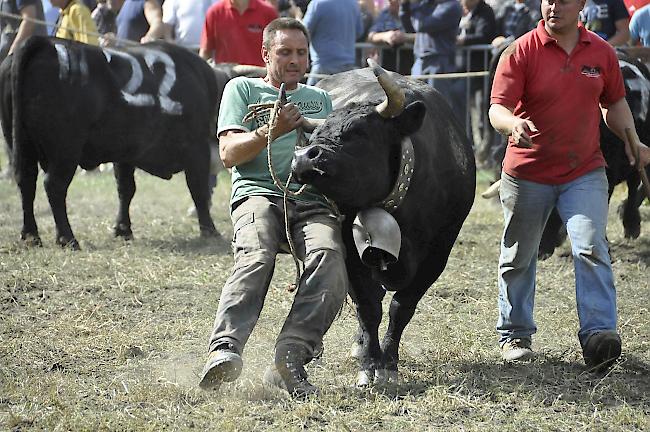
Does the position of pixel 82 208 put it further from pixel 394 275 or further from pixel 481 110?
pixel 394 275

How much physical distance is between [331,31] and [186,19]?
75.1 inches

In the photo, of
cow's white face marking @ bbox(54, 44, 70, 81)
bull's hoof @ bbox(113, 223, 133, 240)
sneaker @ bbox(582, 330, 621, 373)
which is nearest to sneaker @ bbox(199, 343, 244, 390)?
sneaker @ bbox(582, 330, 621, 373)

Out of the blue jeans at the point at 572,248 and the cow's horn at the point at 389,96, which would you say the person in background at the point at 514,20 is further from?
the cow's horn at the point at 389,96

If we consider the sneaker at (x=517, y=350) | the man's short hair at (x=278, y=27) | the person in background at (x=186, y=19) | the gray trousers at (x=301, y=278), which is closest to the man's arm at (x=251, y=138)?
the gray trousers at (x=301, y=278)

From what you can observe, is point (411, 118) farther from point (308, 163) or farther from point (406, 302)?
point (406, 302)

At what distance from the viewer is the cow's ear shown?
4.88 meters

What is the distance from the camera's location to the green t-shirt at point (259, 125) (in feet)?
16.7

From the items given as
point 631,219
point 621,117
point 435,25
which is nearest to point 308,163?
point 621,117

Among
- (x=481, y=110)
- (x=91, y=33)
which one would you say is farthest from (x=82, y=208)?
(x=481, y=110)

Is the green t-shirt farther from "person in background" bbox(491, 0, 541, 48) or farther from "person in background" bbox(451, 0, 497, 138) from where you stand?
"person in background" bbox(451, 0, 497, 138)

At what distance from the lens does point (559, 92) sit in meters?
5.36

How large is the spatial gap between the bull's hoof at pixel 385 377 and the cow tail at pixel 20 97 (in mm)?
4377

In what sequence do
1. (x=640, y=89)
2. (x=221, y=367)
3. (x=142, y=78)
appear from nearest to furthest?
(x=221, y=367)
(x=640, y=89)
(x=142, y=78)

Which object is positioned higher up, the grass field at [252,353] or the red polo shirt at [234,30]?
the red polo shirt at [234,30]
